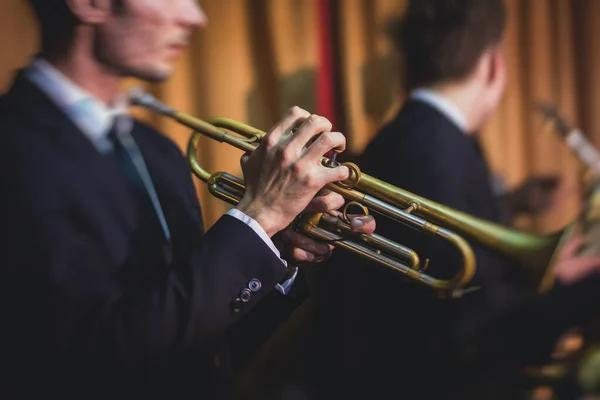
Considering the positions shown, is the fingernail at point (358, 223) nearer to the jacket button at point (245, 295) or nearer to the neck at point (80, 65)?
the jacket button at point (245, 295)

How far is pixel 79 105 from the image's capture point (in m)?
0.89

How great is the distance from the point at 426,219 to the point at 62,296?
53cm

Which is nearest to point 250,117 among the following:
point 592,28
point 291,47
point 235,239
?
point 291,47

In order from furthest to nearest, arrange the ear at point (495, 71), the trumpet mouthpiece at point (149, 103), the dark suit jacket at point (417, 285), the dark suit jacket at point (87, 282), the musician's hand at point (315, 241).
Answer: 1. the ear at point (495, 71)
2. the dark suit jacket at point (417, 285)
3. the trumpet mouthpiece at point (149, 103)
4. the musician's hand at point (315, 241)
5. the dark suit jacket at point (87, 282)

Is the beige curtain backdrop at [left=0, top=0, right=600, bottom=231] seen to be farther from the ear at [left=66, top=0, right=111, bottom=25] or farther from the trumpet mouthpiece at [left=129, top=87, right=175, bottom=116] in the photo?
the ear at [left=66, top=0, right=111, bottom=25]

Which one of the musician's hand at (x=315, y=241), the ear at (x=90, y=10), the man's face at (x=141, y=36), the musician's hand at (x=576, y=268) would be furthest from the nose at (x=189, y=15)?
the musician's hand at (x=576, y=268)

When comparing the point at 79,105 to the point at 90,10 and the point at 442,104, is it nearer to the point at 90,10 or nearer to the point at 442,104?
the point at 90,10

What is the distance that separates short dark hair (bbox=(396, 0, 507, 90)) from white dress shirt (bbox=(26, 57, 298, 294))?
0.74 m

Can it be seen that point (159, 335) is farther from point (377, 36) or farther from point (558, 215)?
point (558, 215)

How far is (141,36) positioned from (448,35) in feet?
2.65

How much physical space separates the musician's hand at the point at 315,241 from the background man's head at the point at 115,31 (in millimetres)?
325

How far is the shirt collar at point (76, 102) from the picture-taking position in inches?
34.0

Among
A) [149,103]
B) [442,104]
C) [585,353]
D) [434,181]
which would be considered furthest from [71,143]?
[585,353]

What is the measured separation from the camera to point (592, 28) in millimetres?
2363
